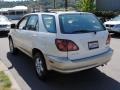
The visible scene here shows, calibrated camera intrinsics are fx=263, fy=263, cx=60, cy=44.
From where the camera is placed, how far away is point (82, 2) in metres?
30.5

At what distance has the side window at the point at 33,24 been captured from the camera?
6.91 metres

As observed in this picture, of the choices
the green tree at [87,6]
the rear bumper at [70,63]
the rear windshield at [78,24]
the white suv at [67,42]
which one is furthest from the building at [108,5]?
the rear bumper at [70,63]

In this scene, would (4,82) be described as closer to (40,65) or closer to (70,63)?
(40,65)

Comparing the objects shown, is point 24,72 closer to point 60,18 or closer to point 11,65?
point 11,65

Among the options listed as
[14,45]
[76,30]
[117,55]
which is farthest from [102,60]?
[14,45]

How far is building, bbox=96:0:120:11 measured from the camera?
26.7 meters

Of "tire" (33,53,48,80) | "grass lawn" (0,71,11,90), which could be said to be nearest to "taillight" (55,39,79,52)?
"tire" (33,53,48,80)

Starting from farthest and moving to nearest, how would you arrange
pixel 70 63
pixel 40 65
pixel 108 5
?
pixel 108 5
pixel 40 65
pixel 70 63

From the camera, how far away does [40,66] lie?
6.51 metres

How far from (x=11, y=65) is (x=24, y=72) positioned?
1.01m

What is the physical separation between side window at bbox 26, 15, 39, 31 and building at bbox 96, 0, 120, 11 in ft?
66.4

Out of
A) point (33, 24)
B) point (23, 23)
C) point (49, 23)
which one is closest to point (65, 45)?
point (49, 23)

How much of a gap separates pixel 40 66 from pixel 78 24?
1.40 m

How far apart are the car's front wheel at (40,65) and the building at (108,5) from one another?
21.1 metres
